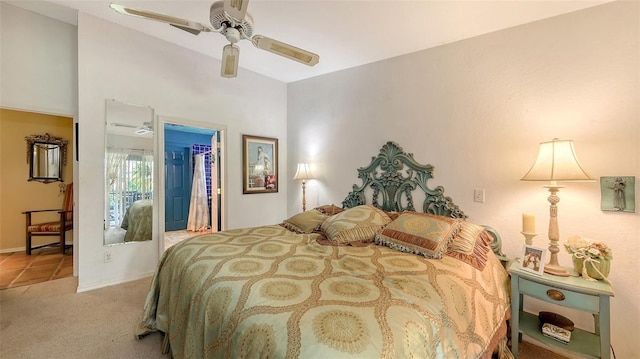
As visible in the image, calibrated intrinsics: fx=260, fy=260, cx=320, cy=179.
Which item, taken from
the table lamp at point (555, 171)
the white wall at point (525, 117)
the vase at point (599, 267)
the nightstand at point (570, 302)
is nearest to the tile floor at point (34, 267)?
the white wall at point (525, 117)

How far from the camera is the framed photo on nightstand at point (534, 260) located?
178 centimetres

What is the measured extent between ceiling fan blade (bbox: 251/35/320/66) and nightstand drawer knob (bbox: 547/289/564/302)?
2.32 metres

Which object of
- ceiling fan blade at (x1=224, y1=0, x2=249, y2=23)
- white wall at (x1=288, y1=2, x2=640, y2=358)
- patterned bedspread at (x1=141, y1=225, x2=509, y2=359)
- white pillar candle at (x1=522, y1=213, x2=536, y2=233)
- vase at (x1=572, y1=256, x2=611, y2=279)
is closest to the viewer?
patterned bedspread at (x1=141, y1=225, x2=509, y2=359)

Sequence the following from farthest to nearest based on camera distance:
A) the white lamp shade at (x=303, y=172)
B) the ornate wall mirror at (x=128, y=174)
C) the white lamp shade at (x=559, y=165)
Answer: the white lamp shade at (x=303, y=172) < the ornate wall mirror at (x=128, y=174) < the white lamp shade at (x=559, y=165)

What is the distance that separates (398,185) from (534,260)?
1345 mm

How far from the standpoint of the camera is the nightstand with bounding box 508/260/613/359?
5.07 feet

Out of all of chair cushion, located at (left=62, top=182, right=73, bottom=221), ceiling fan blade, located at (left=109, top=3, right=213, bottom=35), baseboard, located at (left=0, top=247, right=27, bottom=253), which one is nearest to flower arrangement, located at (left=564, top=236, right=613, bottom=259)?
ceiling fan blade, located at (left=109, top=3, right=213, bottom=35)

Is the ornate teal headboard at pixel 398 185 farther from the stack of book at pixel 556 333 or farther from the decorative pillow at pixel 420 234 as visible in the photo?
the stack of book at pixel 556 333

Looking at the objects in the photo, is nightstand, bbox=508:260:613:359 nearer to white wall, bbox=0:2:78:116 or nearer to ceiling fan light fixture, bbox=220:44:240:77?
ceiling fan light fixture, bbox=220:44:240:77

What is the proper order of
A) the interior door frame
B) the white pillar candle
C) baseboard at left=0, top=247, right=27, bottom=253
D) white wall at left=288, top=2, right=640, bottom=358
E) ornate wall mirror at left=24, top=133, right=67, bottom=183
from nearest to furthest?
white wall at left=288, top=2, right=640, bottom=358, the white pillar candle, the interior door frame, baseboard at left=0, top=247, right=27, bottom=253, ornate wall mirror at left=24, top=133, right=67, bottom=183

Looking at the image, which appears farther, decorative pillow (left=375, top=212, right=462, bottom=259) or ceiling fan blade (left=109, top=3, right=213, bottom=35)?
decorative pillow (left=375, top=212, right=462, bottom=259)

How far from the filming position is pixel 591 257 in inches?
66.3

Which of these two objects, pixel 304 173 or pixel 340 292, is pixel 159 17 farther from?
pixel 304 173

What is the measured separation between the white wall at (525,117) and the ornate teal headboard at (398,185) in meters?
0.09
